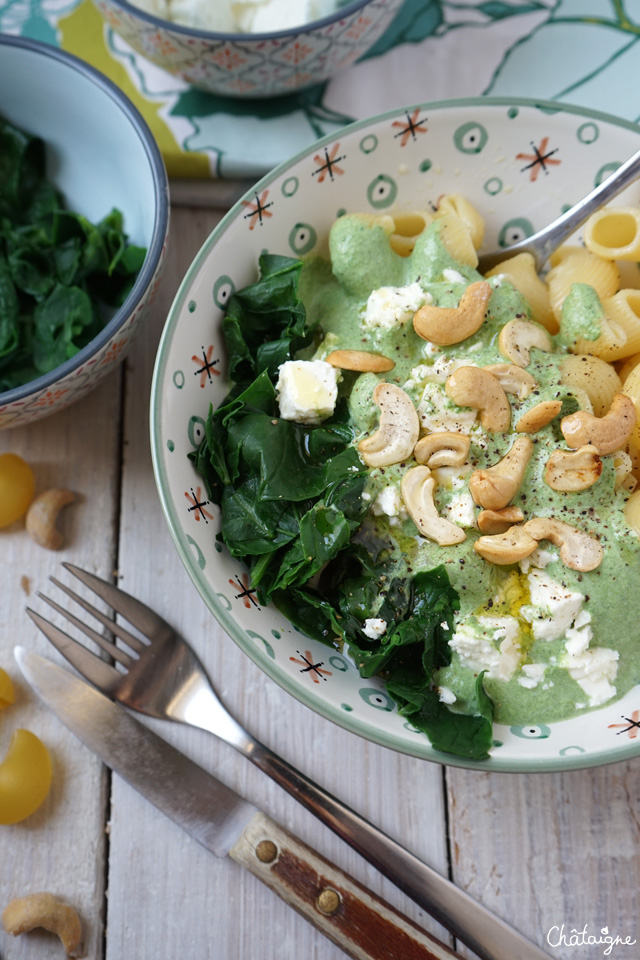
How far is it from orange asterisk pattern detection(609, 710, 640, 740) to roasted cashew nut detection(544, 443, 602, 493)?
1.54ft

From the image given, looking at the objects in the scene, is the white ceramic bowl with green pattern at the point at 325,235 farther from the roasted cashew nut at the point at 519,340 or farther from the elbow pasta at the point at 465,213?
the roasted cashew nut at the point at 519,340

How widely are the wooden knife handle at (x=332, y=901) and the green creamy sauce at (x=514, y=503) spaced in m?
0.48

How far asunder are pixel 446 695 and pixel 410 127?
1.29 m

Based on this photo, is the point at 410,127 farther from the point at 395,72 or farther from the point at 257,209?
the point at 395,72

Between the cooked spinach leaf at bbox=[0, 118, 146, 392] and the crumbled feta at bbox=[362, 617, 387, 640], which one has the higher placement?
the cooked spinach leaf at bbox=[0, 118, 146, 392]

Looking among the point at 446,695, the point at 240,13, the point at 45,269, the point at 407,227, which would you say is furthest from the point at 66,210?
the point at 446,695

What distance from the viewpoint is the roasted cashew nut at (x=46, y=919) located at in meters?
1.76

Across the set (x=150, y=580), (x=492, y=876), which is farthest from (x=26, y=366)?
(x=492, y=876)

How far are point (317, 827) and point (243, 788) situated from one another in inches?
7.7

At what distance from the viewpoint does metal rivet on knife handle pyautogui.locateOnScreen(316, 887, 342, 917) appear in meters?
1.70

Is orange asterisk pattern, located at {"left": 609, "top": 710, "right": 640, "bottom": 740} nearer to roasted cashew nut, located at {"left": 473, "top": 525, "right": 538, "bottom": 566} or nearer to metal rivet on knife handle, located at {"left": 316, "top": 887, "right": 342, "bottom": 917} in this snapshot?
roasted cashew nut, located at {"left": 473, "top": 525, "right": 538, "bottom": 566}

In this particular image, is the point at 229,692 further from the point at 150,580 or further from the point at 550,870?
the point at 550,870

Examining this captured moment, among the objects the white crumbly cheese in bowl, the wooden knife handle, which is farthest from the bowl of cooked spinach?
the wooden knife handle

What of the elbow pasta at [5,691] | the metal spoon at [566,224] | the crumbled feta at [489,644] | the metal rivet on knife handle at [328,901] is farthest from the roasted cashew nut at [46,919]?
the metal spoon at [566,224]
